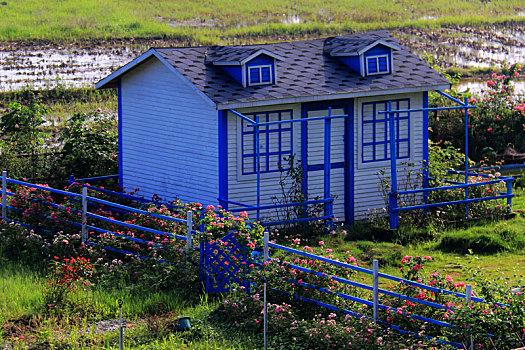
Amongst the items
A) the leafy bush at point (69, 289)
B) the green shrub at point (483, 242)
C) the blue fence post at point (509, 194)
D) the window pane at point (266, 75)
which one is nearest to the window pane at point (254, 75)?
the window pane at point (266, 75)

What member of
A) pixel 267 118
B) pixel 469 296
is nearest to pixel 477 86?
pixel 267 118

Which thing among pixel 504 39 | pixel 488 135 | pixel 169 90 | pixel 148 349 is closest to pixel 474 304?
pixel 148 349

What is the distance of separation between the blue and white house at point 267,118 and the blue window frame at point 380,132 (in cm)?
2

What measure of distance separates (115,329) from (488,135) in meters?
16.6

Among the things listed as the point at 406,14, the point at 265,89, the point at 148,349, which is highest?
the point at 406,14

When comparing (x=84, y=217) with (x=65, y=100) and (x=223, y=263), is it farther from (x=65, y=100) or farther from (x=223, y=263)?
(x=65, y=100)

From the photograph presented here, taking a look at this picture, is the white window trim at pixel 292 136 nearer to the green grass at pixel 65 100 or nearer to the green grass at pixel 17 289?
the green grass at pixel 17 289

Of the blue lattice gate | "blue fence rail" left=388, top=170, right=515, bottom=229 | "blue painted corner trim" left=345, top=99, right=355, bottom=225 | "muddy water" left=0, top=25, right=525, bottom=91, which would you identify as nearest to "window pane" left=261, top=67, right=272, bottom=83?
"blue painted corner trim" left=345, top=99, right=355, bottom=225

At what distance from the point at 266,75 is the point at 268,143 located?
140 centimetres

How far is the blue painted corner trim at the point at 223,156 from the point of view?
703 inches

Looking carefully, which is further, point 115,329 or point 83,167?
point 83,167

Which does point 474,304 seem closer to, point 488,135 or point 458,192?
point 458,192

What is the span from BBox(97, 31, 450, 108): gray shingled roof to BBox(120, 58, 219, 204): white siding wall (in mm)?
401

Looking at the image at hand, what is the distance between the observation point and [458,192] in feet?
65.6
